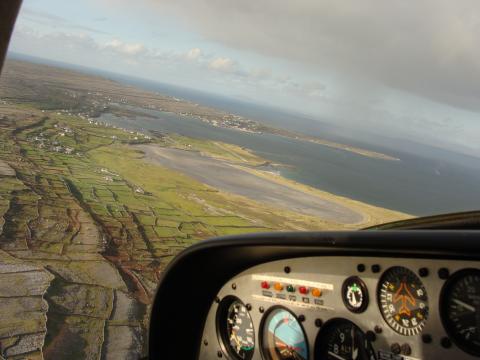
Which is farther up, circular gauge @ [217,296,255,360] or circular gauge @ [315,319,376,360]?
circular gauge @ [315,319,376,360]

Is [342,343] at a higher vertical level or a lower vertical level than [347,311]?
lower

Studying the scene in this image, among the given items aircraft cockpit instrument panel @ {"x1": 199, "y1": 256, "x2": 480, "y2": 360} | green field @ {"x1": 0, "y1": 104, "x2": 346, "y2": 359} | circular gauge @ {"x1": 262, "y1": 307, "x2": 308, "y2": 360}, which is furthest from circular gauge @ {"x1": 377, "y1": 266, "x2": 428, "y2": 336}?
green field @ {"x1": 0, "y1": 104, "x2": 346, "y2": 359}

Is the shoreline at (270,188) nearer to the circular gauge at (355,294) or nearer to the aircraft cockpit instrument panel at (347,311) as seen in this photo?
the aircraft cockpit instrument panel at (347,311)

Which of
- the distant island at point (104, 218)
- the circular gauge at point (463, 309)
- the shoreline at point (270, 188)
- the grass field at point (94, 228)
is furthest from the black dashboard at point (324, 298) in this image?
the shoreline at point (270, 188)

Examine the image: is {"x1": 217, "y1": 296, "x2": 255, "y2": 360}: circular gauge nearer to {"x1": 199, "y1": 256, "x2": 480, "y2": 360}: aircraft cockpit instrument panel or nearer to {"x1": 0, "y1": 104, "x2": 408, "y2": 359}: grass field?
{"x1": 199, "y1": 256, "x2": 480, "y2": 360}: aircraft cockpit instrument panel

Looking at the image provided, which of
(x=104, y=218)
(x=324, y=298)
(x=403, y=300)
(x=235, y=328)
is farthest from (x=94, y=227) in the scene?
(x=403, y=300)

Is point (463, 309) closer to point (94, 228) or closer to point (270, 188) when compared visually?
point (94, 228)
